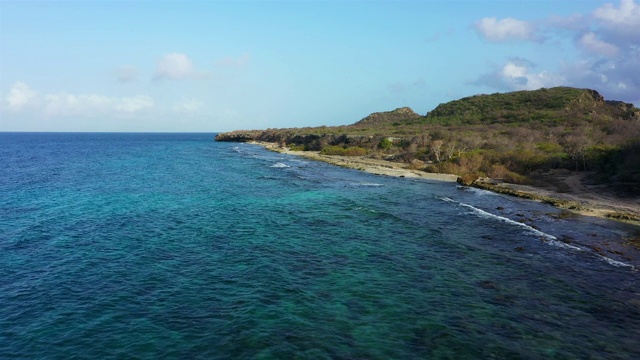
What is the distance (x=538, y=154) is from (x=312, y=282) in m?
54.3

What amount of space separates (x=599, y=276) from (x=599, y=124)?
83.7 meters

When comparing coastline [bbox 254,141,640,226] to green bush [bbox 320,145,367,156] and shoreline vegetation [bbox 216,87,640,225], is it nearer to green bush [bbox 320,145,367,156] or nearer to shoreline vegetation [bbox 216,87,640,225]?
shoreline vegetation [bbox 216,87,640,225]

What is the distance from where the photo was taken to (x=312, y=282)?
20.3 metres

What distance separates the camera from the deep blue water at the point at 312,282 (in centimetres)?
1463

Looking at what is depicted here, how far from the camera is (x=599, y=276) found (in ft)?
69.5

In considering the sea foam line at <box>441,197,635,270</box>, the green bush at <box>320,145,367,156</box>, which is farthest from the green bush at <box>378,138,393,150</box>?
the sea foam line at <box>441,197,635,270</box>

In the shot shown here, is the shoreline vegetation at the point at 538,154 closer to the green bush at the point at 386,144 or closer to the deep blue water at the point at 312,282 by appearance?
the green bush at the point at 386,144

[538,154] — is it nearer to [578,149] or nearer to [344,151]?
[578,149]

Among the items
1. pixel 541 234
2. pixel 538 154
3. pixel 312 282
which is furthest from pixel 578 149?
pixel 312 282

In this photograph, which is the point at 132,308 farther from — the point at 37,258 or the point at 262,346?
the point at 37,258

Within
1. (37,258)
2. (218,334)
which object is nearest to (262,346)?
(218,334)

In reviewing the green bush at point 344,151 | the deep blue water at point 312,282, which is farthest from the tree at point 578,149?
the green bush at point 344,151

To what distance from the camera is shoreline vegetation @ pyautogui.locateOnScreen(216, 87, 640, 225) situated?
138 ft

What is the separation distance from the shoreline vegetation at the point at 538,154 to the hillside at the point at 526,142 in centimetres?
14
